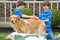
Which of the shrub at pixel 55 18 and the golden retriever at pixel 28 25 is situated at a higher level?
the golden retriever at pixel 28 25

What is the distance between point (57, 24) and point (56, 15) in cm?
48

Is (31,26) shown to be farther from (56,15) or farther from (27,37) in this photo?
(56,15)

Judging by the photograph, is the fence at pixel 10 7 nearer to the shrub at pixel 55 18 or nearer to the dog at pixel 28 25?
the shrub at pixel 55 18

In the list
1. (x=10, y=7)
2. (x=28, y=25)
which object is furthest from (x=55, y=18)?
(x=28, y=25)

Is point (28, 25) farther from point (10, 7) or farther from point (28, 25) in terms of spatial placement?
point (10, 7)

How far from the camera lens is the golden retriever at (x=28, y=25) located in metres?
7.27

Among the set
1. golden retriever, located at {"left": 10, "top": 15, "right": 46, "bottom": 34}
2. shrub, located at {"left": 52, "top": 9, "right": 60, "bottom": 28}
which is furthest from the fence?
golden retriever, located at {"left": 10, "top": 15, "right": 46, "bottom": 34}

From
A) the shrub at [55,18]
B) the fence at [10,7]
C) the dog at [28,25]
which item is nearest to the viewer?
the dog at [28,25]

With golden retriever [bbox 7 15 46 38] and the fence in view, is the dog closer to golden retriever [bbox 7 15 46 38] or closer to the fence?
golden retriever [bbox 7 15 46 38]

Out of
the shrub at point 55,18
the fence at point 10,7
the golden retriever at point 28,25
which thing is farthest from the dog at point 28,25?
the fence at point 10,7

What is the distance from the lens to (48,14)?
800 centimetres

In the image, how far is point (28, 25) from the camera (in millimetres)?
7246

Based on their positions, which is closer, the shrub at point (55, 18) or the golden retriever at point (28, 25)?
the golden retriever at point (28, 25)

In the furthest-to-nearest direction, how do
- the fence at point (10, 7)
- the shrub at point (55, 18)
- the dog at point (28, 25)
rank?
the fence at point (10, 7), the shrub at point (55, 18), the dog at point (28, 25)
